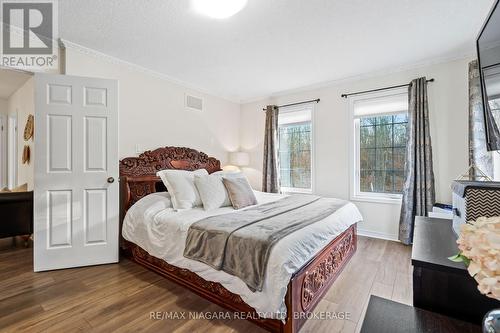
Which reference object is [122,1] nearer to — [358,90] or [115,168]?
[115,168]

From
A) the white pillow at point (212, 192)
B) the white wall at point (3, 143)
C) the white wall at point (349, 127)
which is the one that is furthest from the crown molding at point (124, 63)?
the white wall at point (3, 143)

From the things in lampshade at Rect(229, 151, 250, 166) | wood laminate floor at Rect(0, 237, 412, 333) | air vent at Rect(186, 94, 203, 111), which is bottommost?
wood laminate floor at Rect(0, 237, 412, 333)

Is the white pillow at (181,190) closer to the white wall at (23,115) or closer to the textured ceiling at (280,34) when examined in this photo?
the textured ceiling at (280,34)

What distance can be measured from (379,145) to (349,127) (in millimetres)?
538

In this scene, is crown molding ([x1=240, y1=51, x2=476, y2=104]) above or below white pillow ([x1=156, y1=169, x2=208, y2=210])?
above

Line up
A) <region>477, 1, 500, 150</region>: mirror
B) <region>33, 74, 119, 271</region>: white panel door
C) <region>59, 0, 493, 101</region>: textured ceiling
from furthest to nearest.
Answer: <region>33, 74, 119, 271</region>: white panel door → <region>59, 0, 493, 101</region>: textured ceiling → <region>477, 1, 500, 150</region>: mirror

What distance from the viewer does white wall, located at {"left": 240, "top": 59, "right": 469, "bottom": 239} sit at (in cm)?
301

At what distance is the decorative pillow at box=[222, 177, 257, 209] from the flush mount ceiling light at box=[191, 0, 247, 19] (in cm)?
175

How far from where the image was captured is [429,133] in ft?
10.2

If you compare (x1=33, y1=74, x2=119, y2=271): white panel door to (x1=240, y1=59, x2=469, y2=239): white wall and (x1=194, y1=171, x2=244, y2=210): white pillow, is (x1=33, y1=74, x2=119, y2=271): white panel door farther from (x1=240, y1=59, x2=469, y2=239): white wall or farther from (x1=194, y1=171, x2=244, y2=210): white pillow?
(x1=240, y1=59, x2=469, y2=239): white wall

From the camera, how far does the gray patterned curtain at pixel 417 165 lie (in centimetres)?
307

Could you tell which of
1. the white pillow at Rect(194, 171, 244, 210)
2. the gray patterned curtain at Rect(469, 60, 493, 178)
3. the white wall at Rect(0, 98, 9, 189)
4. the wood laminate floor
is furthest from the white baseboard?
the white wall at Rect(0, 98, 9, 189)

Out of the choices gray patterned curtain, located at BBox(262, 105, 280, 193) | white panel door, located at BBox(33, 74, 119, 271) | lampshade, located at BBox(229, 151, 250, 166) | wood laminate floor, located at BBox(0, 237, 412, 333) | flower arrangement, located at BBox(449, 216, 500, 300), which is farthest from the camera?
lampshade, located at BBox(229, 151, 250, 166)

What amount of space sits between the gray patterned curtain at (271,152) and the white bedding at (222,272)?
4.53 ft
